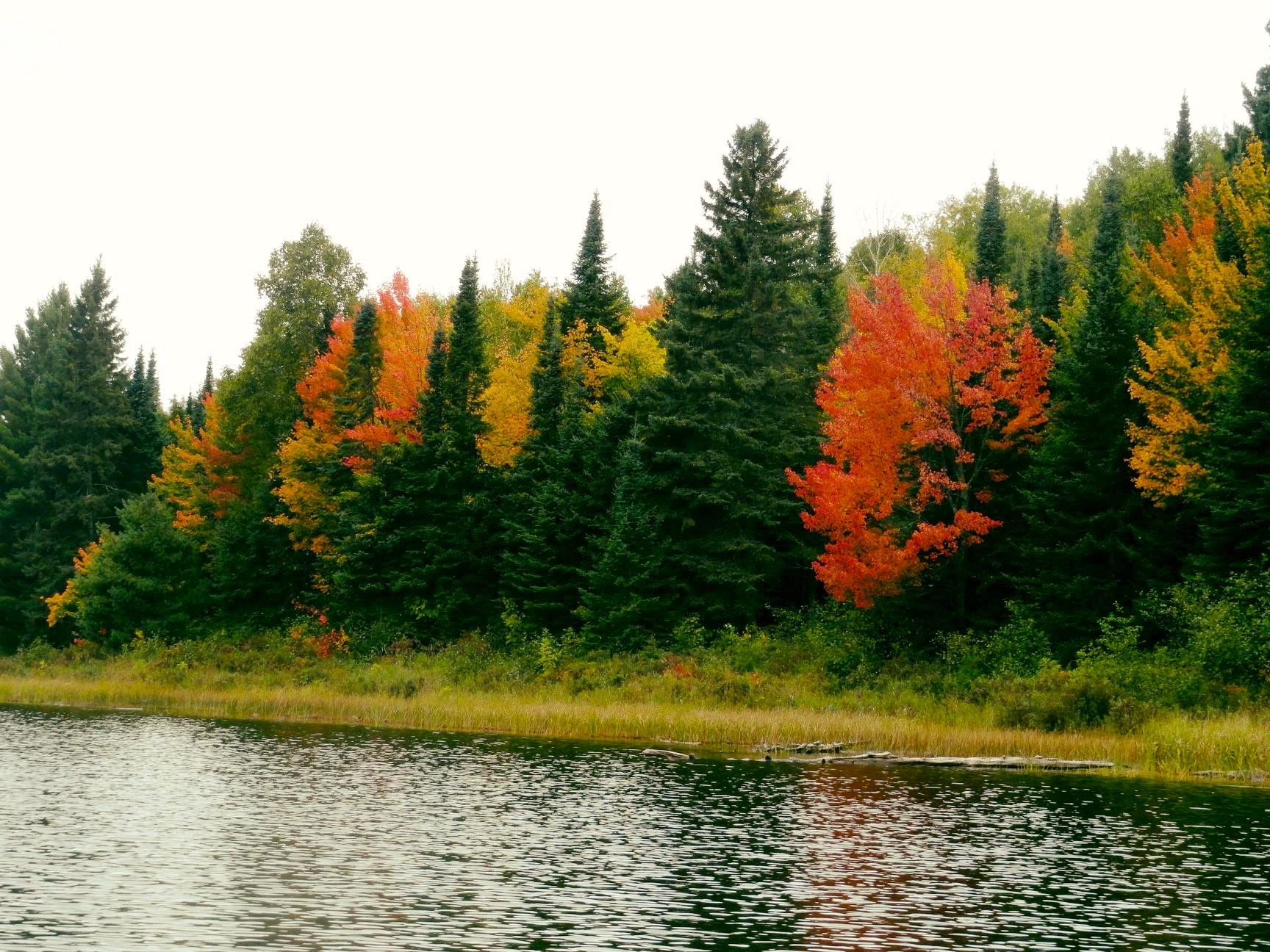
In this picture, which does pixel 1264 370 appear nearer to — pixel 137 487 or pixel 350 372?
pixel 350 372

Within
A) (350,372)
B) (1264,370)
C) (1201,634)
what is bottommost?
(1201,634)

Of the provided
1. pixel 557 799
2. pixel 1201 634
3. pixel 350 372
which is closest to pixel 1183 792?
pixel 1201 634

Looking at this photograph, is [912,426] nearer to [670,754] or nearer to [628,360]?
[670,754]

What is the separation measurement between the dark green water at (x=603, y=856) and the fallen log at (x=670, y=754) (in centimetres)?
167

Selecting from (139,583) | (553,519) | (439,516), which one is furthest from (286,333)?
(553,519)

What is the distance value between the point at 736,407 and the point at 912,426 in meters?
9.66

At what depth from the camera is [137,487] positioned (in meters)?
87.2

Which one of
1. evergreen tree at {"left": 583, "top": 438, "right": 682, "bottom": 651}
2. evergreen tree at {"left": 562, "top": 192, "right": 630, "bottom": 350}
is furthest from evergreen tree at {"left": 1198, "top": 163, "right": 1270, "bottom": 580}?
evergreen tree at {"left": 562, "top": 192, "right": 630, "bottom": 350}

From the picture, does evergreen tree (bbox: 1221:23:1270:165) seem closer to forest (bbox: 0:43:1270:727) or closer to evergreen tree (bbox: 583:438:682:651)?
forest (bbox: 0:43:1270:727)

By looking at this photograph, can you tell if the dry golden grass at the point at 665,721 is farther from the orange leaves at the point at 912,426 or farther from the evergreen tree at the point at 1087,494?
the evergreen tree at the point at 1087,494

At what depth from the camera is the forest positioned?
4494cm

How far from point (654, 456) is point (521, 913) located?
39.5m

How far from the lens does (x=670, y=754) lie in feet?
123

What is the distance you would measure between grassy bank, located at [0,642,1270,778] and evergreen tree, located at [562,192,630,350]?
1861 centimetres
